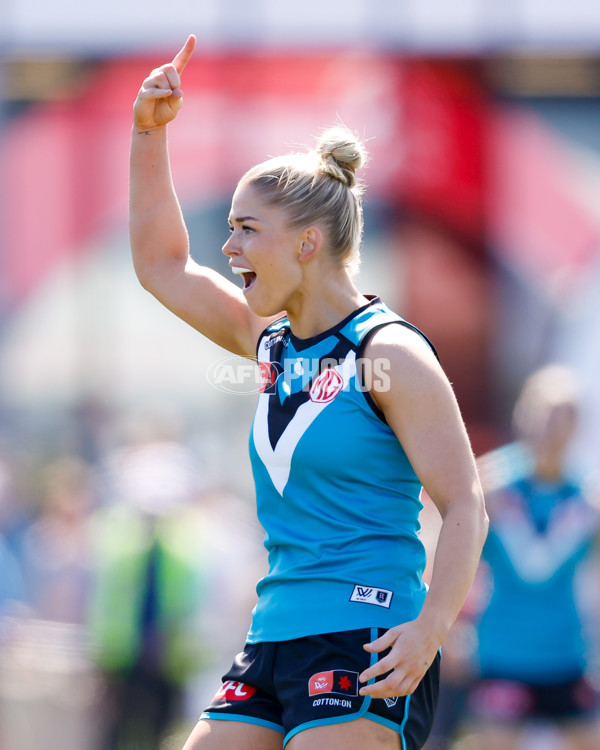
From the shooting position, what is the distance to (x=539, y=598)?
5719 millimetres

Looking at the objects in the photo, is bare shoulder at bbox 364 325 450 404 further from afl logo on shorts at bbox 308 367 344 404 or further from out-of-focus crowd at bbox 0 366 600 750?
out-of-focus crowd at bbox 0 366 600 750

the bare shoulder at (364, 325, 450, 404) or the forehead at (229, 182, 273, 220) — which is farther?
the forehead at (229, 182, 273, 220)

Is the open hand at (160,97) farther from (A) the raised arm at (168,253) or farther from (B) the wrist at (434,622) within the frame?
(B) the wrist at (434,622)

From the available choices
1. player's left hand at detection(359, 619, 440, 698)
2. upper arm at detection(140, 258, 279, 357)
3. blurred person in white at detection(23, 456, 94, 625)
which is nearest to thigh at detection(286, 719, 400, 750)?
player's left hand at detection(359, 619, 440, 698)

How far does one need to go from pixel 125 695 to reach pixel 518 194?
26.8 ft

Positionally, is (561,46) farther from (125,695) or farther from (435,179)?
(125,695)

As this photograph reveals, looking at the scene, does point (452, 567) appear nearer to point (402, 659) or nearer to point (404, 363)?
point (402, 659)

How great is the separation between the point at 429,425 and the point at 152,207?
1.19 metres

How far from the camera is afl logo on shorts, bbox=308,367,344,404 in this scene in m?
2.83

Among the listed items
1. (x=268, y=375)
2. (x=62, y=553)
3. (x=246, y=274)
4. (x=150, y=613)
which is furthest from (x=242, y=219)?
(x=62, y=553)

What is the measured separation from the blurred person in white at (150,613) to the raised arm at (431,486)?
4394 millimetres

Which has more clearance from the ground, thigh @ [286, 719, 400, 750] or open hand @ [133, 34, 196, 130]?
open hand @ [133, 34, 196, 130]

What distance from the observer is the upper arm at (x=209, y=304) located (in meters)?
3.36

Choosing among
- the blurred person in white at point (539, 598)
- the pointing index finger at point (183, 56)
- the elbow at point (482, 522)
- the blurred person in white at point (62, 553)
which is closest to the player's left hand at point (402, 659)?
the elbow at point (482, 522)
